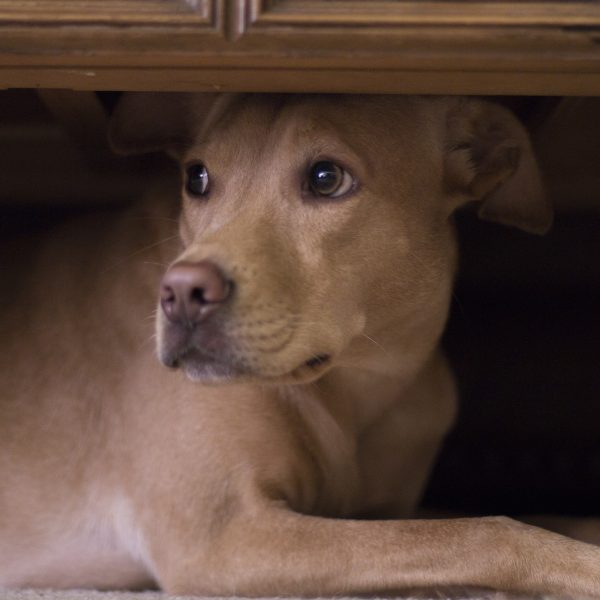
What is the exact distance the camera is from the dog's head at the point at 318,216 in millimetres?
1879

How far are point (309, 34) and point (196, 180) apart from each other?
2.32 ft

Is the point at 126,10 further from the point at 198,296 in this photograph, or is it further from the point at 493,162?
the point at 493,162

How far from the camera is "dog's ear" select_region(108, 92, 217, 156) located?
2.43 meters

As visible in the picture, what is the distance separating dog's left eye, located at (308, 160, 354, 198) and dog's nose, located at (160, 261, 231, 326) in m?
0.34

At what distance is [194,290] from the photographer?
6.00ft

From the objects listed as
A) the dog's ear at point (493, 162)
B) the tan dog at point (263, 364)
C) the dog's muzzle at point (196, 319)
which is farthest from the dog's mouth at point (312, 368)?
the dog's ear at point (493, 162)

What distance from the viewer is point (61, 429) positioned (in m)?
2.42

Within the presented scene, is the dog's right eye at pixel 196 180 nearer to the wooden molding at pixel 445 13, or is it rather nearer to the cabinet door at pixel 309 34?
the cabinet door at pixel 309 34

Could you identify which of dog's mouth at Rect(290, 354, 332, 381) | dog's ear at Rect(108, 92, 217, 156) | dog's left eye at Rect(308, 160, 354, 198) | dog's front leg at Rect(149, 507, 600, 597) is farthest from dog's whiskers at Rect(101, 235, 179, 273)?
dog's front leg at Rect(149, 507, 600, 597)

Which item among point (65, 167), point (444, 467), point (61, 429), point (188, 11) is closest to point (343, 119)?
point (188, 11)

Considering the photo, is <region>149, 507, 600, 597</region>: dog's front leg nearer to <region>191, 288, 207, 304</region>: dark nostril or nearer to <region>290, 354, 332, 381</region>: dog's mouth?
<region>290, 354, 332, 381</region>: dog's mouth

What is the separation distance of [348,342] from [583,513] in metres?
1.45

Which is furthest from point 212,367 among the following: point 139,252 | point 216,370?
point 139,252

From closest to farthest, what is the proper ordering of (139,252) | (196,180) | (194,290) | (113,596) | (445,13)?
(445,13)
(194,290)
(113,596)
(196,180)
(139,252)
